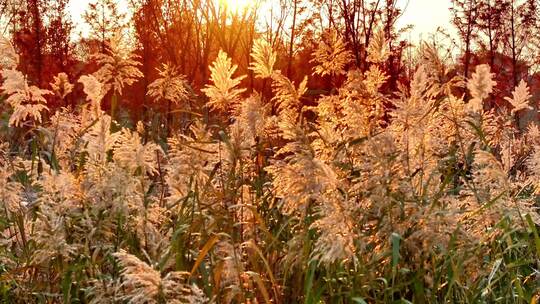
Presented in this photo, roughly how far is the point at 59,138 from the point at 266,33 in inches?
491

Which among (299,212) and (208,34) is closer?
(299,212)

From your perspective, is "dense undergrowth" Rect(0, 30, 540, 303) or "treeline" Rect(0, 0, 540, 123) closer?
"dense undergrowth" Rect(0, 30, 540, 303)

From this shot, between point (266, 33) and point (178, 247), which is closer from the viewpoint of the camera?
point (178, 247)

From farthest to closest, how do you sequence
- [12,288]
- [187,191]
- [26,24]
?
[26,24]
[12,288]
[187,191]

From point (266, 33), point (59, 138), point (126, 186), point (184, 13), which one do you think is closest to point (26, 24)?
point (184, 13)

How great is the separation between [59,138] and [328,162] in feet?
4.86

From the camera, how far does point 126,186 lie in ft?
9.59

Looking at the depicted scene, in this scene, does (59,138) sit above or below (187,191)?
above

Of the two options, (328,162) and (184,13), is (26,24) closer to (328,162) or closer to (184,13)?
(184,13)

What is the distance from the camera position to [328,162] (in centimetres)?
348

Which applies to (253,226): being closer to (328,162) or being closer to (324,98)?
(328,162)

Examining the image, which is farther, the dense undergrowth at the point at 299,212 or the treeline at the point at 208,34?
the treeline at the point at 208,34

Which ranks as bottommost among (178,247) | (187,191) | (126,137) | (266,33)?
(178,247)

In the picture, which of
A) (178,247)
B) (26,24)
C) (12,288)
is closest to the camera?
(178,247)
